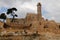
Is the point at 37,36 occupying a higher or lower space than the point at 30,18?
lower

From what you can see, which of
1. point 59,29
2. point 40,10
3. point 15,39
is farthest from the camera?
point 40,10

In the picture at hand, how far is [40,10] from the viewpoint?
48.8m

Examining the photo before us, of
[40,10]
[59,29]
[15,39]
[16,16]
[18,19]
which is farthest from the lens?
[16,16]

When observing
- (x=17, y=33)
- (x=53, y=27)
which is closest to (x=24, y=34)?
(x=17, y=33)

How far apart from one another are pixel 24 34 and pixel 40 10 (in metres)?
13.3

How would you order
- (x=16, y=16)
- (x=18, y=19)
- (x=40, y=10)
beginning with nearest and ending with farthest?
(x=40, y=10) < (x=18, y=19) < (x=16, y=16)

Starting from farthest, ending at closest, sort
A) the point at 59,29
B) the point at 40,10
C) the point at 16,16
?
the point at 16,16, the point at 40,10, the point at 59,29

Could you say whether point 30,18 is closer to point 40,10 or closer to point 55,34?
point 40,10

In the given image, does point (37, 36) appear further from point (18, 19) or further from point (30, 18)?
point (18, 19)

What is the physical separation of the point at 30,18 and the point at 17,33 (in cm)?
1345

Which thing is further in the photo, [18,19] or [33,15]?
[18,19]

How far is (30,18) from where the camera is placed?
162ft

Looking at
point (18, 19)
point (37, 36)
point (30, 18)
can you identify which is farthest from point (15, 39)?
point (18, 19)

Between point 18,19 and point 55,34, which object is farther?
point 18,19
